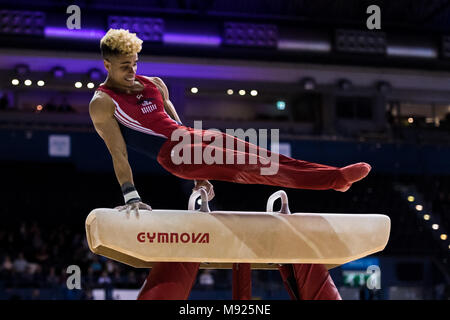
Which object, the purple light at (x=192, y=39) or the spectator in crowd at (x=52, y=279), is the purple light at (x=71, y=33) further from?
the spectator in crowd at (x=52, y=279)

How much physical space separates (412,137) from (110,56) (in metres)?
12.0

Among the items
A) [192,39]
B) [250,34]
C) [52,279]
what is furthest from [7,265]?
[250,34]

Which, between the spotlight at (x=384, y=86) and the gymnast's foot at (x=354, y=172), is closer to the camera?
the gymnast's foot at (x=354, y=172)

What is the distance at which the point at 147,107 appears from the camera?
3.35 m

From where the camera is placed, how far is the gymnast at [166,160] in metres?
3.07

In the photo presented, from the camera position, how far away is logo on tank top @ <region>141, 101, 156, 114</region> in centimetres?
333

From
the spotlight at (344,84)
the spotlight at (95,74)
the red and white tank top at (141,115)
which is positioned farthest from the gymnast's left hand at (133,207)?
the spotlight at (344,84)

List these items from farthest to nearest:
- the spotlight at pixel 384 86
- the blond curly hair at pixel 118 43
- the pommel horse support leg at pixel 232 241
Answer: the spotlight at pixel 384 86 → the blond curly hair at pixel 118 43 → the pommel horse support leg at pixel 232 241

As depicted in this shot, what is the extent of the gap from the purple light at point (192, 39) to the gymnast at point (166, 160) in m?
9.07

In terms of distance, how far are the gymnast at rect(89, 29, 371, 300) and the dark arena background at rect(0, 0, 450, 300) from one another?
831 cm

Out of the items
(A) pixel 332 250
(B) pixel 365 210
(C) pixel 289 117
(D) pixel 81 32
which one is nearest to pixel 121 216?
(A) pixel 332 250

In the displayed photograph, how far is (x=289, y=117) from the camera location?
16.1 metres

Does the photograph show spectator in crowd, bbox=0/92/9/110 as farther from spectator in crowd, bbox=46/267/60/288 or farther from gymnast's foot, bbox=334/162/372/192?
gymnast's foot, bbox=334/162/372/192

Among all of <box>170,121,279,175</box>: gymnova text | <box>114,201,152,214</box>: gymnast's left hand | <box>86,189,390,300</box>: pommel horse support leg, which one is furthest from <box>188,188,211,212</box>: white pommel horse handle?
<box>114,201,152,214</box>: gymnast's left hand
